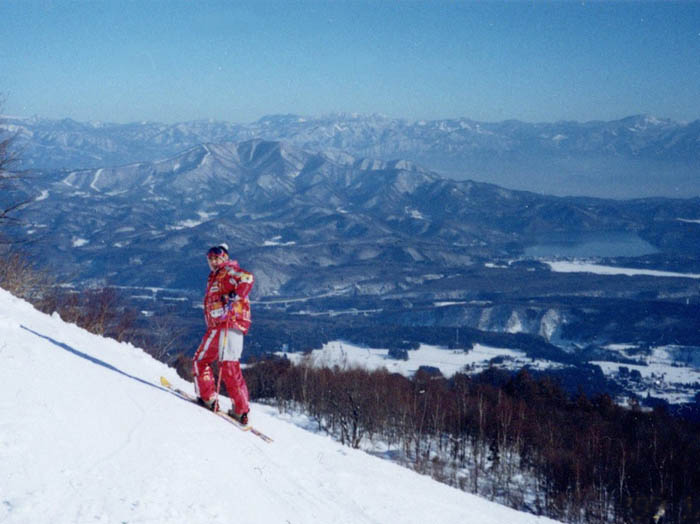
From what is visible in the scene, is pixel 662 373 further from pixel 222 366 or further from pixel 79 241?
pixel 79 241

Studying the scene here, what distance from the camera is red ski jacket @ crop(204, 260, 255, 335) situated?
8586mm

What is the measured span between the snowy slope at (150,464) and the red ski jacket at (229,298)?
143 cm

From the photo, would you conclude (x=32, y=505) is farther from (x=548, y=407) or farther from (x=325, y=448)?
(x=548, y=407)

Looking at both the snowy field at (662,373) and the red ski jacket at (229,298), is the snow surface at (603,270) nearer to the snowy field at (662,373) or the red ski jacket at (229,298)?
the snowy field at (662,373)

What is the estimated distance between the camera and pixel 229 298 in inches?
338

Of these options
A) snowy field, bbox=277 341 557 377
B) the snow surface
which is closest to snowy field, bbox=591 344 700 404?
snowy field, bbox=277 341 557 377

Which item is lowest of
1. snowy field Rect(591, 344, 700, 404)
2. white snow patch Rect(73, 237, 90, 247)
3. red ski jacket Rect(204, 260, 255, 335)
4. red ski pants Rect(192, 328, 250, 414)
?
snowy field Rect(591, 344, 700, 404)

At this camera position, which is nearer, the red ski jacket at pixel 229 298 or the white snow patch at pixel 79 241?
the red ski jacket at pixel 229 298

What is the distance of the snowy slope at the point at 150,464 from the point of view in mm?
4512

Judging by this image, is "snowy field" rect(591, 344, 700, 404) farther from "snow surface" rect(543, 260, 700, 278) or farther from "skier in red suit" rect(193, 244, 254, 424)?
"snow surface" rect(543, 260, 700, 278)

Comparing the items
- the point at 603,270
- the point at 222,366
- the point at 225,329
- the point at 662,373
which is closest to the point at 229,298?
the point at 225,329

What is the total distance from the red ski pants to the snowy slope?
519mm

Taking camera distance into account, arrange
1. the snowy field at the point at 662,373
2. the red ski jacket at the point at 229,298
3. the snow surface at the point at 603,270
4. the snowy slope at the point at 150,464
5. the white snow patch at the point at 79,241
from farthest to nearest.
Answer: the white snow patch at the point at 79,241 → the snow surface at the point at 603,270 → the snowy field at the point at 662,373 → the red ski jacket at the point at 229,298 → the snowy slope at the point at 150,464

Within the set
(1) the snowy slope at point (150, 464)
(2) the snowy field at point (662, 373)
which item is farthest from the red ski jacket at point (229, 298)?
(2) the snowy field at point (662, 373)
